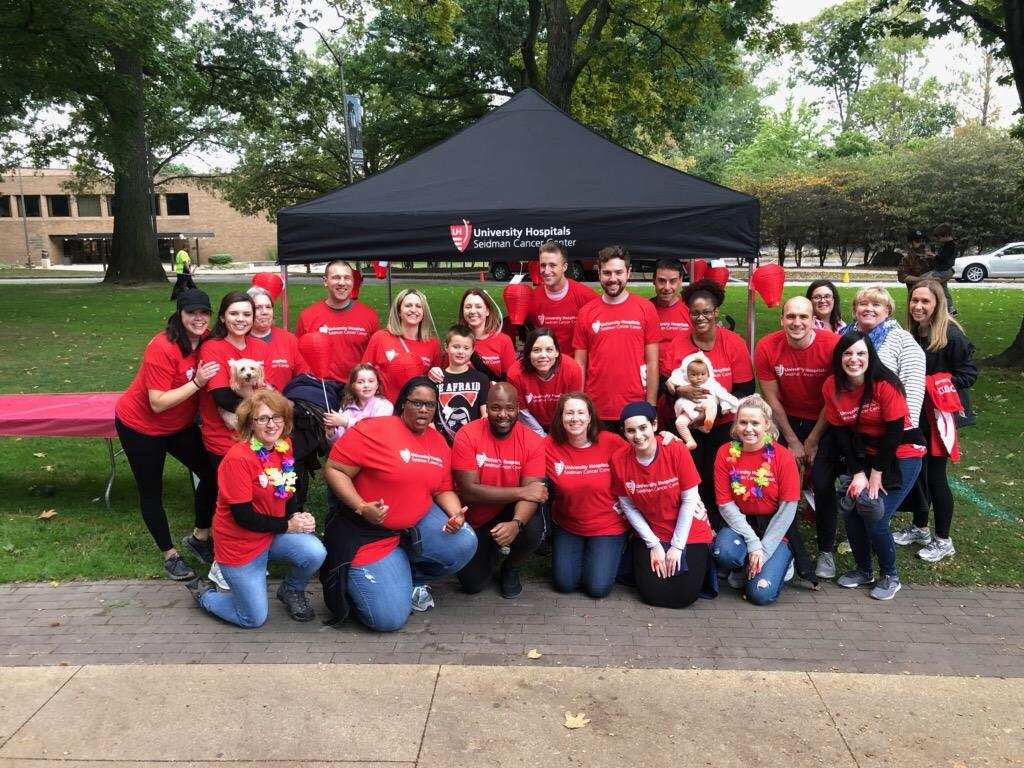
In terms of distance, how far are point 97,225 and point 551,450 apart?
65.1m

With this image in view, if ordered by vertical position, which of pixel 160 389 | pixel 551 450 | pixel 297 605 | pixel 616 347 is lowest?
pixel 297 605

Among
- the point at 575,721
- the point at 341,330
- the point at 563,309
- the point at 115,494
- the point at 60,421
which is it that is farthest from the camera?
the point at 115,494

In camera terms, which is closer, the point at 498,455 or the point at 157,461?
the point at 498,455

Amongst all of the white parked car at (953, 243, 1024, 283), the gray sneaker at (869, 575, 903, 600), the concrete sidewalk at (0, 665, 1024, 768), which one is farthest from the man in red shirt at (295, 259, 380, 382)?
the white parked car at (953, 243, 1024, 283)

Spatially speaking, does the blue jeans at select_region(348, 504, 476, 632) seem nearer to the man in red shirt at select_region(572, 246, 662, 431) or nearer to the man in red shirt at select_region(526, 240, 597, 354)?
the man in red shirt at select_region(572, 246, 662, 431)

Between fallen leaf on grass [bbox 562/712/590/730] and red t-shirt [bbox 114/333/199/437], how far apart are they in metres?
2.72

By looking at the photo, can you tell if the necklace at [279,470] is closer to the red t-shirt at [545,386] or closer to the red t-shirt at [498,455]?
the red t-shirt at [498,455]

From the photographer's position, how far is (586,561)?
4602 mm

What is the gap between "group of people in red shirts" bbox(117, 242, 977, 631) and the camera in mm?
4180

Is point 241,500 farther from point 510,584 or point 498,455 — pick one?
point 510,584

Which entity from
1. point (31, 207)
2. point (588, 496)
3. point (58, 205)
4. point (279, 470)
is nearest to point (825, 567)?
point (588, 496)

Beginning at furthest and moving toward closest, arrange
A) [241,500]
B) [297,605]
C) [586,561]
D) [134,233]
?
[134,233]
[586,561]
[297,605]
[241,500]

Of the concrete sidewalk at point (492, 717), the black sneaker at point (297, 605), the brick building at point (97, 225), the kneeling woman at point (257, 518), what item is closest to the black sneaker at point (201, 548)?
the kneeling woman at point (257, 518)

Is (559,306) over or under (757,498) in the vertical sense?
over
